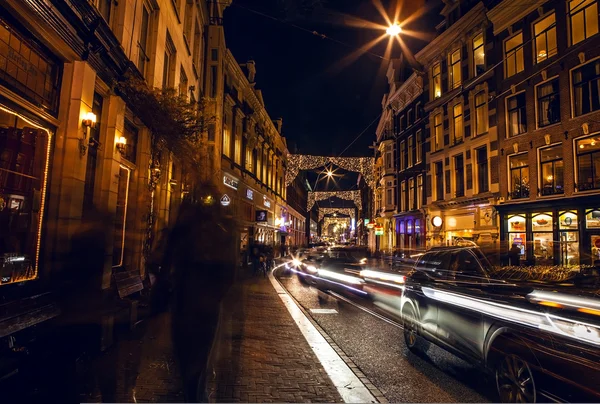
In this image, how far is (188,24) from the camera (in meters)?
16.2

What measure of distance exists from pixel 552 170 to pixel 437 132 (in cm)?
1026

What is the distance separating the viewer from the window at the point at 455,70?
82.1 ft

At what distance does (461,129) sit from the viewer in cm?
2459

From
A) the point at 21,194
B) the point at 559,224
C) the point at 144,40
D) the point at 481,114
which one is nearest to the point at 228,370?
the point at 21,194

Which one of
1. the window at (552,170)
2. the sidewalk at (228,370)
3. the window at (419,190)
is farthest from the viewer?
the window at (419,190)

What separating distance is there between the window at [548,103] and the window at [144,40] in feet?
59.3

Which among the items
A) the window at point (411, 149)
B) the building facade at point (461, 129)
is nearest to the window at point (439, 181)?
the building facade at point (461, 129)

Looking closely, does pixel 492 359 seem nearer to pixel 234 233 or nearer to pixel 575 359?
pixel 575 359

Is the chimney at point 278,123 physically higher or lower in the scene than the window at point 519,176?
higher

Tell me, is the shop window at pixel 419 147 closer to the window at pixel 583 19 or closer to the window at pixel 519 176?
the window at pixel 519 176

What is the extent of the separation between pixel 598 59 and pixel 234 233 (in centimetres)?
1918

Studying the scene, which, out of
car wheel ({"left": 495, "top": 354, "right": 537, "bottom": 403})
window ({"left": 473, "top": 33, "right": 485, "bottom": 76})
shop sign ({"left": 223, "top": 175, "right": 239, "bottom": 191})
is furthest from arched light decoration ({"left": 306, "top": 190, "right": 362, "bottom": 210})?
car wheel ({"left": 495, "top": 354, "right": 537, "bottom": 403})

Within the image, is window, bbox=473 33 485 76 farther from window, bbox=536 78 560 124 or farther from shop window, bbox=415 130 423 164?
shop window, bbox=415 130 423 164

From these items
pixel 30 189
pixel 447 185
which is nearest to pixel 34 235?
pixel 30 189
